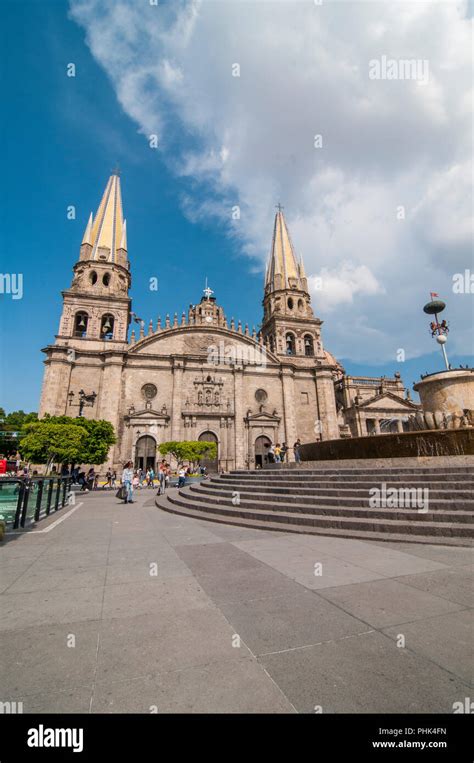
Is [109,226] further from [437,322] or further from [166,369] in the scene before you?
[437,322]

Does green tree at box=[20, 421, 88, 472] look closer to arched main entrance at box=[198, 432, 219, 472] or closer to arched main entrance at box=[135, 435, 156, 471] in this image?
arched main entrance at box=[135, 435, 156, 471]

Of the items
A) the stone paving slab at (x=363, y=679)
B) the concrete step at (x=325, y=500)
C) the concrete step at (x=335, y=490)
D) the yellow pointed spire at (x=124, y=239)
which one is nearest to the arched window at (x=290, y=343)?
the yellow pointed spire at (x=124, y=239)

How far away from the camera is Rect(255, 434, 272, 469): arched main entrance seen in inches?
1335

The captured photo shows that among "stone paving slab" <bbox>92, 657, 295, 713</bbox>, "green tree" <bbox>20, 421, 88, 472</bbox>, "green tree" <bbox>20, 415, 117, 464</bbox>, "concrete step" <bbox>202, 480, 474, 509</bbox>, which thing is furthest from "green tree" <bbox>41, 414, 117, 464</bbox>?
"stone paving slab" <bbox>92, 657, 295, 713</bbox>

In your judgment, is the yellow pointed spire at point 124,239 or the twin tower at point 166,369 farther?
the yellow pointed spire at point 124,239

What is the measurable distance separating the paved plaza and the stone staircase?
81 cm

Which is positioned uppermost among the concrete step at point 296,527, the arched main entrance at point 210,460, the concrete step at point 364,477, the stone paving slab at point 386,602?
the arched main entrance at point 210,460

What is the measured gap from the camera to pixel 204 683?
226 centimetres

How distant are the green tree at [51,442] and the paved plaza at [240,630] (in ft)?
55.4

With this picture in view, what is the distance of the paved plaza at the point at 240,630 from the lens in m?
2.14

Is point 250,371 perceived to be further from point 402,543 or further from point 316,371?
point 402,543

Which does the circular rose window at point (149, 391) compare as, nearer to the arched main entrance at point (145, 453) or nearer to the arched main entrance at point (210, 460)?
the arched main entrance at point (145, 453)
